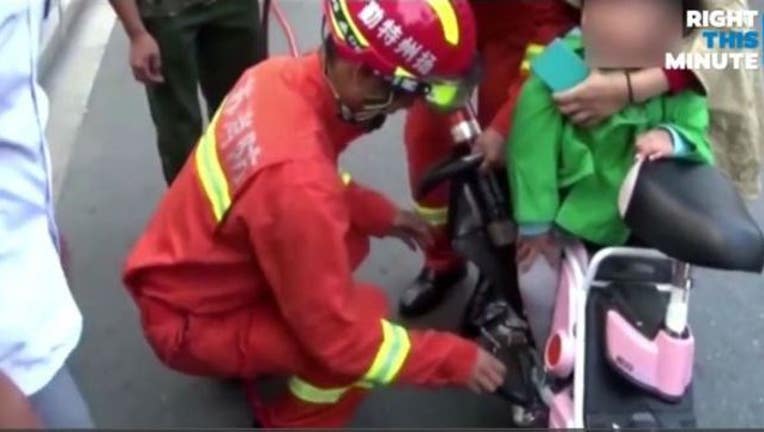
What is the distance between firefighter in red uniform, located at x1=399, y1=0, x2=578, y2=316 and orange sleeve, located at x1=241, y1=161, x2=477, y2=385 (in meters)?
0.39

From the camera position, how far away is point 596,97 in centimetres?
212

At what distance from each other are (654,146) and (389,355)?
23.3 inches

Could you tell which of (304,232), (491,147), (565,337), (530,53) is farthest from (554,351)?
(530,53)

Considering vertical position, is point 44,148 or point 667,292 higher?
point 44,148

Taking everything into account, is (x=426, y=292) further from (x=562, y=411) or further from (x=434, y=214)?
(x=562, y=411)

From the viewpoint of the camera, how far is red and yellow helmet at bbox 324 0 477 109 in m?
2.02

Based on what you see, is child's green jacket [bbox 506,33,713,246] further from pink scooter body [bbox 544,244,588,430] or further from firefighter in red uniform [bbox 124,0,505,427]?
firefighter in red uniform [bbox 124,0,505,427]

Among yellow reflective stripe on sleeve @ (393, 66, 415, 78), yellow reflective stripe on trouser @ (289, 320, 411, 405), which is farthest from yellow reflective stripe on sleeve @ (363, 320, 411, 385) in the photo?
yellow reflective stripe on sleeve @ (393, 66, 415, 78)

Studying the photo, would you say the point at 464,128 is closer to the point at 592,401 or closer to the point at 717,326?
the point at 592,401

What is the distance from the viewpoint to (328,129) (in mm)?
2197

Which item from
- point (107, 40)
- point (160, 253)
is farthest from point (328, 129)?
point (107, 40)

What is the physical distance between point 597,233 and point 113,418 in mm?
1152

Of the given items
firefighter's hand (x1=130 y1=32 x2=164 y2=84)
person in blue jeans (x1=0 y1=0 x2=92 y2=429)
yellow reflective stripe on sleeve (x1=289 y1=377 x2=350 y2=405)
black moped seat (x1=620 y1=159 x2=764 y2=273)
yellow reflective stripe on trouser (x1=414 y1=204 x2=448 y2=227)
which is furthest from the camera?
yellow reflective stripe on trouser (x1=414 y1=204 x2=448 y2=227)

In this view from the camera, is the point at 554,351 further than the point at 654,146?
Yes
